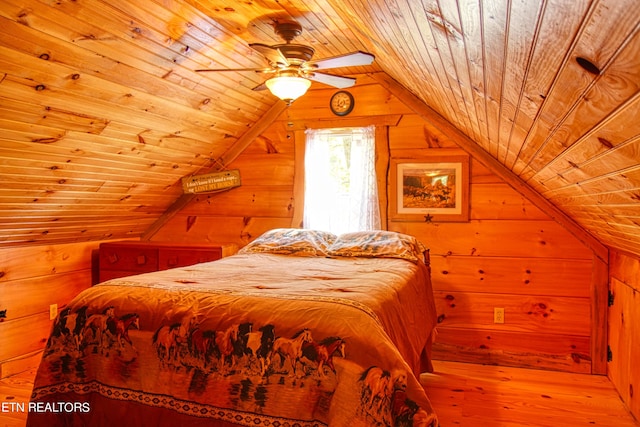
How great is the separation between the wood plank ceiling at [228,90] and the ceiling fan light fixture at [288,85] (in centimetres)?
37

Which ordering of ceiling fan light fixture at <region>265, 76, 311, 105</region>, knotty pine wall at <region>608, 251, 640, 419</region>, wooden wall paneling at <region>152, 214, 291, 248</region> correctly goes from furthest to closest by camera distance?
1. wooden wall paneling at <region>152, 214, 291, 248</region>
2. knotty pine wall at <region>608, 251, 640, 419</region>
3. ceiling fan light fixture at <region>265, 76, 311, 105</region>

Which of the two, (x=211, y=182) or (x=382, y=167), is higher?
(x=382, y=167)

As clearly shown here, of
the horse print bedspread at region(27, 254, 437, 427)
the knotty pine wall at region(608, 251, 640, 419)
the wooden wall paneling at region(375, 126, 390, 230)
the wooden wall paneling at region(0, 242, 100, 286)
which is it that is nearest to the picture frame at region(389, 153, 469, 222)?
the wooden wall paneling at region(375, 126, 390, 230)

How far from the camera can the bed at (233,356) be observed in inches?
66.6

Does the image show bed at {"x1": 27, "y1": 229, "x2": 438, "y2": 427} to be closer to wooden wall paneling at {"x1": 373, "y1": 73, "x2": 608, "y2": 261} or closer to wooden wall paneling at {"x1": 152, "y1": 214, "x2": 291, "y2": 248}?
wooden wall paneling at {"x1": 373, "y1": 73, "x2": 608, "y2": 261}

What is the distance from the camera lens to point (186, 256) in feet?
12.8

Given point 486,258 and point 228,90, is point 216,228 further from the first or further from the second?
point 486,258

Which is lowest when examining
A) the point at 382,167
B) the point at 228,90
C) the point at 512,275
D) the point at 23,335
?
the point at 23,335

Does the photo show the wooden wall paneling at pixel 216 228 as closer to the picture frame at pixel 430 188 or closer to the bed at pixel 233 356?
the picture frame at pixel 430 188

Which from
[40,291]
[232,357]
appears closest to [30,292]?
[40,291]

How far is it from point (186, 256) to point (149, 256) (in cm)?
32

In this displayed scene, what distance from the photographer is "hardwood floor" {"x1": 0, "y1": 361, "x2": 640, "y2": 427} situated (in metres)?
2.67

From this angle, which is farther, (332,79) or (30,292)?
(30,292)

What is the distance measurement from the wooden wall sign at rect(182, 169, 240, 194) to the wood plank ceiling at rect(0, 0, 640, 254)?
9 cm
